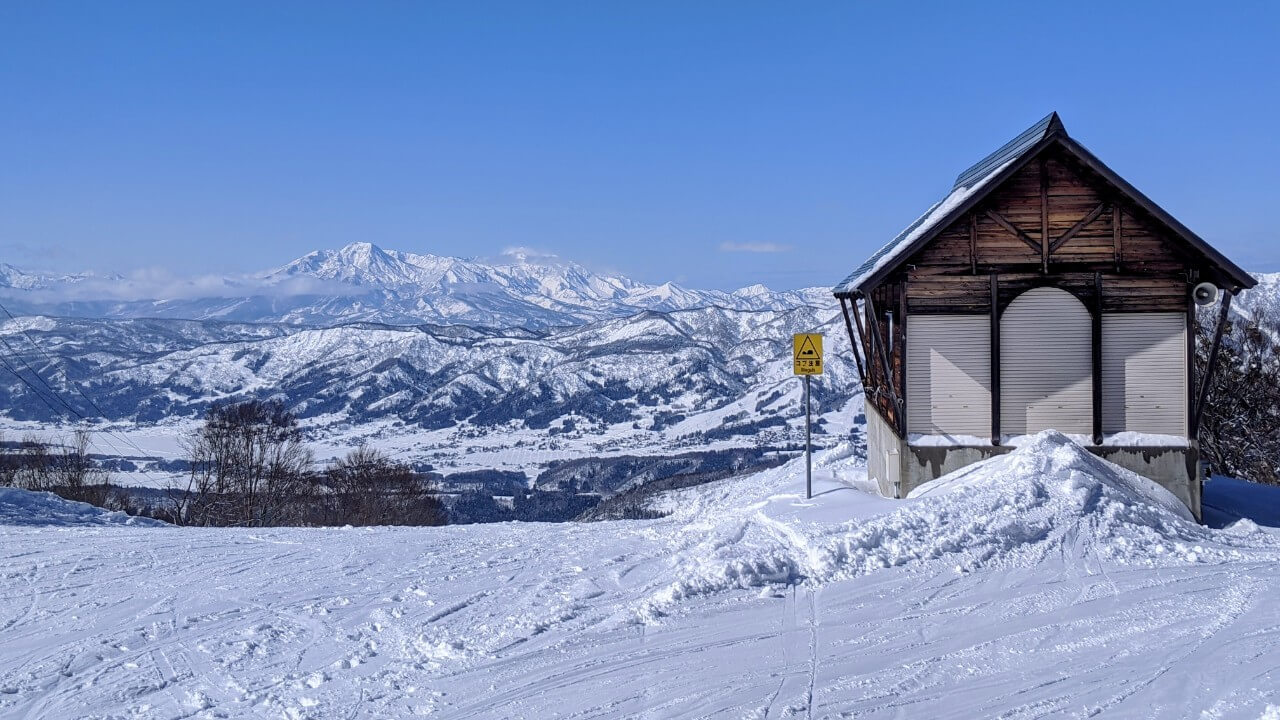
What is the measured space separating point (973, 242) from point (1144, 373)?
387 cm

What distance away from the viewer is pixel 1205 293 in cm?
1625

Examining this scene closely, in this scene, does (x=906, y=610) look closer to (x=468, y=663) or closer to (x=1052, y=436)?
(x=468, y=663)

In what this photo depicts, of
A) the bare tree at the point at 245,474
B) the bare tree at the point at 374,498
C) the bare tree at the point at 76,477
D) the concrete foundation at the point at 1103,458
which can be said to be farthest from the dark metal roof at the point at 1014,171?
the bare tree at the point at 76,477

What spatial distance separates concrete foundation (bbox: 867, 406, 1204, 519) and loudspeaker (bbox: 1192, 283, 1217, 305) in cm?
260

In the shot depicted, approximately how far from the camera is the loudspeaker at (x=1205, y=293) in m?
16.1

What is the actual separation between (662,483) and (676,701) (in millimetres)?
86688

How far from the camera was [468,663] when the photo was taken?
8172 mm

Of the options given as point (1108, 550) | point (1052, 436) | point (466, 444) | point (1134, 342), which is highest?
point (1134, 342)

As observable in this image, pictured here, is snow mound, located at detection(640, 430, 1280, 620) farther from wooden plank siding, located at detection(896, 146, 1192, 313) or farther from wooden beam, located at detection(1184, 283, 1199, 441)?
A: wooden plank siding, located at detection(896, 146, 1192, 313)

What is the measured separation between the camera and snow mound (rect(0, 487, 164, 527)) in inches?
714

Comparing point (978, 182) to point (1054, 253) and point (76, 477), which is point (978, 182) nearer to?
point (1054, 253)

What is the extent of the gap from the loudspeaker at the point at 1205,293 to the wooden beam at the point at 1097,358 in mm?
1600

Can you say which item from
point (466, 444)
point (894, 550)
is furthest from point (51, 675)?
point (466, 444)

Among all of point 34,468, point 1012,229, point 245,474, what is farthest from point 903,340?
point 34,468
